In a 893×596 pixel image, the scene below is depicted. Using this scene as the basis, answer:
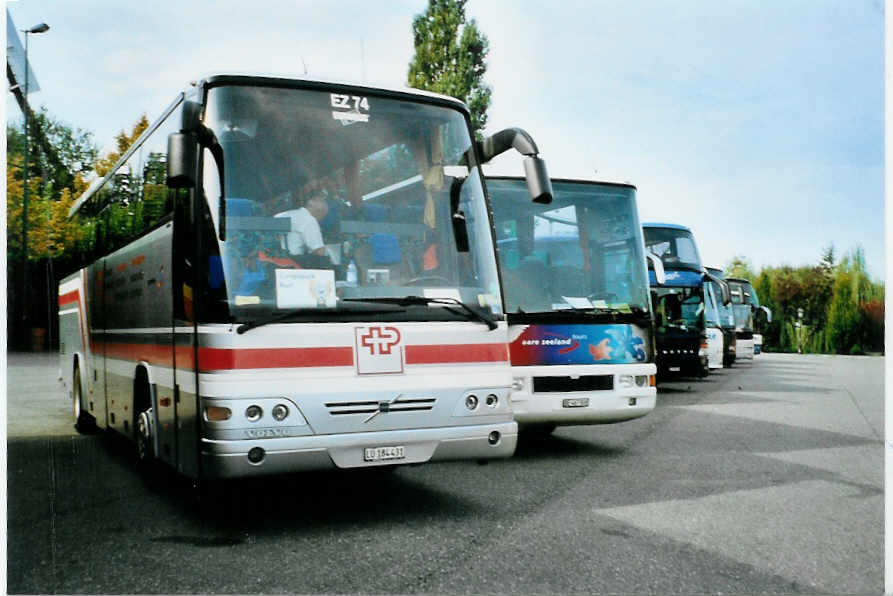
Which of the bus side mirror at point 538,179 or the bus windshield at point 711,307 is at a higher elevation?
the bus side mirror at point 538,179

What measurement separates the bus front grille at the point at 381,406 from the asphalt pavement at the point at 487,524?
78 cm

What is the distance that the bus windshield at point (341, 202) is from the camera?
6.14 metres

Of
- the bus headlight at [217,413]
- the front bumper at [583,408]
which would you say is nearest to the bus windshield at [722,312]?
the front bumper at [583,408]

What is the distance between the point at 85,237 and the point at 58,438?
93.1 inches

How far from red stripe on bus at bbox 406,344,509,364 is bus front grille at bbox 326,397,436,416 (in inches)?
9.8

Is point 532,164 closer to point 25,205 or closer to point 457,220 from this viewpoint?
point 457,220

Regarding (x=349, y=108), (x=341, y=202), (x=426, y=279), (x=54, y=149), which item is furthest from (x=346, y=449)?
(x=54, y=149)

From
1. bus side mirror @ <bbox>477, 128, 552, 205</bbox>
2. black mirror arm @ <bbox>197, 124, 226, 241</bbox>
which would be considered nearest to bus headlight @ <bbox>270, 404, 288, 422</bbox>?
black mirror arm @ <bbox>197, 124, 226, 241</bbox>

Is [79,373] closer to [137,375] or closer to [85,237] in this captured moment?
[85,237]

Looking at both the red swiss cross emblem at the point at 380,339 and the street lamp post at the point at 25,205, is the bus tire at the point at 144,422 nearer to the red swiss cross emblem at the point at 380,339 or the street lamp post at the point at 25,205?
the street lamp post at the point at 25,205

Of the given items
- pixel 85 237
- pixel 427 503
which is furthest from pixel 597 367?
pixel 85 237

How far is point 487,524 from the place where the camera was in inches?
262

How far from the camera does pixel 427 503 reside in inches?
291

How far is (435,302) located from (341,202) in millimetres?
883
